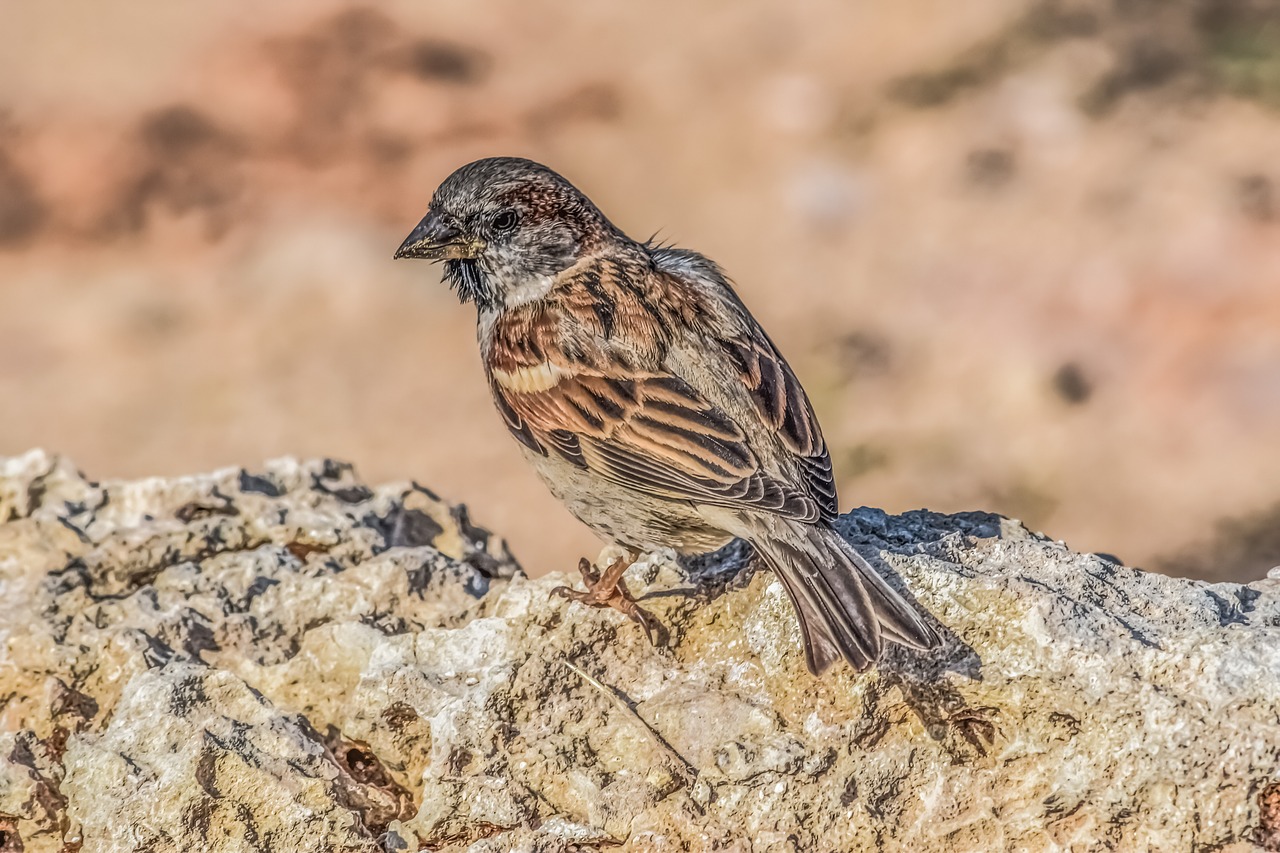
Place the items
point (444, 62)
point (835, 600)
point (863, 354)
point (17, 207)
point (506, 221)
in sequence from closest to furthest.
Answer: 1. point (835, 600)
2. point (506, 221)
3. point (863, 354)
4. point (17, 207)
5. point (444, 62)

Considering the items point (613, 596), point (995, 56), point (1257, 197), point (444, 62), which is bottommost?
point (613, 596)

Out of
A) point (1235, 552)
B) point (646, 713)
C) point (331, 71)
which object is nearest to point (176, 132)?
point (331, 71)

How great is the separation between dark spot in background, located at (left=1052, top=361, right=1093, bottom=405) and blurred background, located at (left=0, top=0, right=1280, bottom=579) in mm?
12

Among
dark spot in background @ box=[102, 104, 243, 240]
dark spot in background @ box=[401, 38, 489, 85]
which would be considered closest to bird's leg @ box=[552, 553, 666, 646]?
dark spot in background @ box=[102, 104, 243, 240]

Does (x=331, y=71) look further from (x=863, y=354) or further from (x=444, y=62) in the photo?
(x=863, y=354)

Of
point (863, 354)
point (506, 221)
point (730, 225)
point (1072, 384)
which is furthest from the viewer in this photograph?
point (730, 225)

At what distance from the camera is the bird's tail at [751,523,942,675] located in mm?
3201

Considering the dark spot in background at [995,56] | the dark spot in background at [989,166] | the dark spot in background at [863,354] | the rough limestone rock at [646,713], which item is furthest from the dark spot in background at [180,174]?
the rough limestone rock at [646,713]

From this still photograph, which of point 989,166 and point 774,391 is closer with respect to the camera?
point 774,391

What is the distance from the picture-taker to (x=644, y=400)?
408 centimetres

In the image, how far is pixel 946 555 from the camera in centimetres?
362

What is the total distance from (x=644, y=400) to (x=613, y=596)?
66 centimetres

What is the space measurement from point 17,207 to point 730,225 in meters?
4.32

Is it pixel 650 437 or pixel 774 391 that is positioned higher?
pixel 774 391
